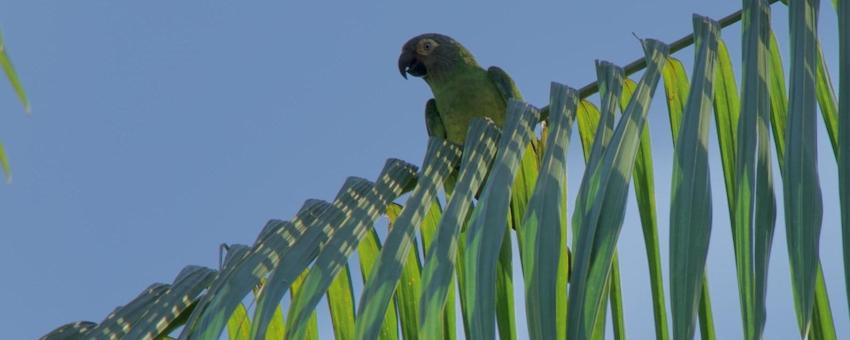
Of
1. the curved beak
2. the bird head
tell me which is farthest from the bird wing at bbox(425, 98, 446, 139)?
the curved beak

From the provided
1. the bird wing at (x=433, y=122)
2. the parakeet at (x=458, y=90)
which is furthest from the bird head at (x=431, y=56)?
the bird wing at (x=433, y=122)

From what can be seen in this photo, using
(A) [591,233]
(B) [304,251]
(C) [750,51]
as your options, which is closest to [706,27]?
(C) [750,51]

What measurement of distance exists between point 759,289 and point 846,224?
129 mm

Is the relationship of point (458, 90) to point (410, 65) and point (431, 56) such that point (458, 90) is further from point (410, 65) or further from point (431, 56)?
point (410, 65)

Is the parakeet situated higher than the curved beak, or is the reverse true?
the curved beak

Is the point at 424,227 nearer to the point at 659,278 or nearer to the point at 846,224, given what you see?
the point at 659,278

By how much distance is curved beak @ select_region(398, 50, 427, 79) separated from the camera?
4.93m

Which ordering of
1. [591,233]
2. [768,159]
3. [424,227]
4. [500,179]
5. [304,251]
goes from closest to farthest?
[591,233], [768,159], [500,179], [304,251], [424,227]

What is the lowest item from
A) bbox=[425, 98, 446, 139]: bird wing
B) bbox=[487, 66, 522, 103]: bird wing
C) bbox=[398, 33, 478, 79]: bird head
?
bbox=[425, 98, 446, 139]: bird wing

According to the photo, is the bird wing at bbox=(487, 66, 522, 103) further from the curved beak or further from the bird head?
the curved beak

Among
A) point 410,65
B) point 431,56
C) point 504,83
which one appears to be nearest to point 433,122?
point 504,83

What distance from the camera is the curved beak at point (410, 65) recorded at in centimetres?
493

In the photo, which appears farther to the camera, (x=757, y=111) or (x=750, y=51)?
(x=750, y=51)

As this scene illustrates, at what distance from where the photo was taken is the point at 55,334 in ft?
7.05
